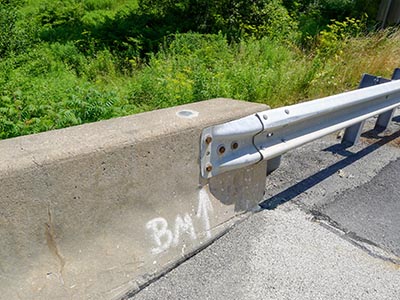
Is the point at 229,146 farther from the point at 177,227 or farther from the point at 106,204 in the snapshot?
the point at 106,204

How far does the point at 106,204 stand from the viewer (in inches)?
70.1

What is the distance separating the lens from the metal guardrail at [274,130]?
2203 mm

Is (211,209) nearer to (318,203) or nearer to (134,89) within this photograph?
(318,203)

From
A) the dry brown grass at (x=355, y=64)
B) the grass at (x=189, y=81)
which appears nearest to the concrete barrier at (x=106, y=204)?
the grass at (x=189, y=81)

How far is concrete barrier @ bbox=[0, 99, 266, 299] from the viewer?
1.50 meters

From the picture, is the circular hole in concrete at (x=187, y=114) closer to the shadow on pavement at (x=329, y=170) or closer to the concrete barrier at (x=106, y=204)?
the concrete barrier at (x=106, y=204)

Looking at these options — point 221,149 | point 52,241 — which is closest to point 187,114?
point 221,149

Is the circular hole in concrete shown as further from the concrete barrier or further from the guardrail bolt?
the guardrail bolt

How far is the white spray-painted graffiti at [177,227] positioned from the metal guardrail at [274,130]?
0.22 meters

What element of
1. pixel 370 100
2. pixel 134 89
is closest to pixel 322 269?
pixel 370 100

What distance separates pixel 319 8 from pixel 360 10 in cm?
180

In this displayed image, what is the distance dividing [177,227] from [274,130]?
98 cm

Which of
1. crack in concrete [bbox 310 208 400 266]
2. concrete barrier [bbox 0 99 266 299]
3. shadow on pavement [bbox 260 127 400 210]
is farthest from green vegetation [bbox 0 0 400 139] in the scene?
crack in concrete [bbox 310 208 400 266]

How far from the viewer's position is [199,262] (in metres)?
2.14
